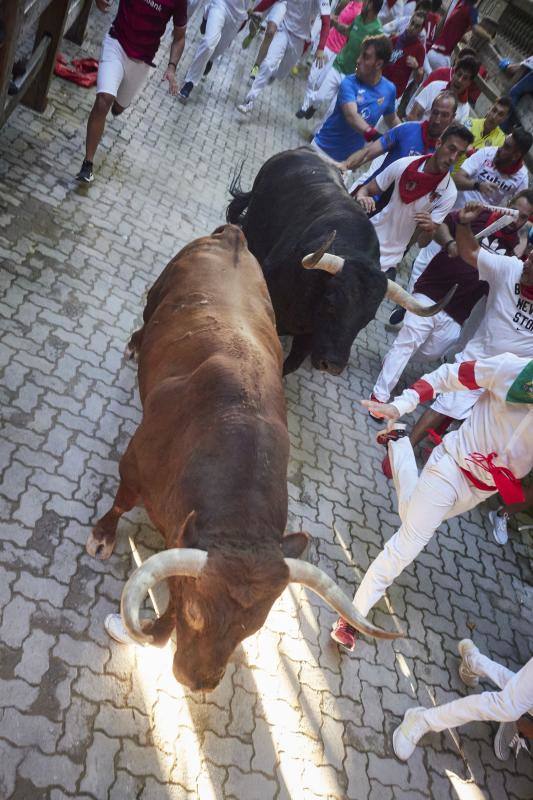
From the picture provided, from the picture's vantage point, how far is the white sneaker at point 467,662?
16.8 feet

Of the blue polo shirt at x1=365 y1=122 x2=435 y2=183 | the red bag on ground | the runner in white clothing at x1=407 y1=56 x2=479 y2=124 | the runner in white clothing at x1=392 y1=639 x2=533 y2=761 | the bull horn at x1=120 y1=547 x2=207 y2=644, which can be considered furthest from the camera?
the red bag on ground

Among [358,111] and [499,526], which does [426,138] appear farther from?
[499,526]

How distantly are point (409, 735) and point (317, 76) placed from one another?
43.4 ft

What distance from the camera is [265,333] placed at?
187 inches

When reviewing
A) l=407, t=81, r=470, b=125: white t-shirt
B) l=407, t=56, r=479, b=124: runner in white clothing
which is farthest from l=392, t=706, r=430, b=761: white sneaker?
l=407, t=81, r=470, b=125: white t-shirt

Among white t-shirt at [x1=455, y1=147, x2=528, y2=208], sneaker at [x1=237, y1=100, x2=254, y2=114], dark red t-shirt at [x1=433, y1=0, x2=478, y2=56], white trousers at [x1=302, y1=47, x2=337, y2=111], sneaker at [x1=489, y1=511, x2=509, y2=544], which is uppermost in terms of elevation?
dark red t-shirt at [x1=433, y1=0, x2=478, y2=56]

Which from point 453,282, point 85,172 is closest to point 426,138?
point 453,282

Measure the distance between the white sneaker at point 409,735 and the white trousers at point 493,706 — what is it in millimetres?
57

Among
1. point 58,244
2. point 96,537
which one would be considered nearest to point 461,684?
point 96,537

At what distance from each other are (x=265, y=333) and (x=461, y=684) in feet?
11.2

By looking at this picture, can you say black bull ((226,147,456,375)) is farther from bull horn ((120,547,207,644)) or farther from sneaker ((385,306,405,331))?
bull horn ((120,547,207,644))

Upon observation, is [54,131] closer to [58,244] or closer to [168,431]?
[58,244]

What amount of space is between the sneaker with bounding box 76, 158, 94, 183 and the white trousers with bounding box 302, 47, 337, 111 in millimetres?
7343

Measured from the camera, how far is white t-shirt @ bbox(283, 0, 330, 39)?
12.4 m
